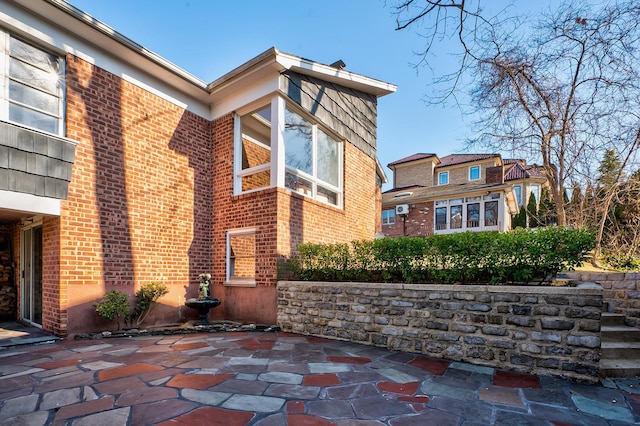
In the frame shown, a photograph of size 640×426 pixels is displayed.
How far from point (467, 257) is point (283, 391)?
9.03ft

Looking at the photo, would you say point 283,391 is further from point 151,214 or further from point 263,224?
point 151,214

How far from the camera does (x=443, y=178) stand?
23.8 metres

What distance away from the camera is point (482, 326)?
12.1 feet

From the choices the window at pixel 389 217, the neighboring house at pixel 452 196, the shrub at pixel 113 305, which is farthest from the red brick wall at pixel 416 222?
the shrub at pixel 113 305

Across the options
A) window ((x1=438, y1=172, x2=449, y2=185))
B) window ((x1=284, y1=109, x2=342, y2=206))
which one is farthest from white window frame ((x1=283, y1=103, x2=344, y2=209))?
window ((x1=438, y1=172, x2=449, y2=185))

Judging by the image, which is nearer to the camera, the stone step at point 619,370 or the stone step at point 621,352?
the stone step at point 619,370

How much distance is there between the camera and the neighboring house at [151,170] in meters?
4.70

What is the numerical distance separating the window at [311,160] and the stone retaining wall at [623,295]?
15.8 feet

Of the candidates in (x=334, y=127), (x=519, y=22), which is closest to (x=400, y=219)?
(x=334, y=127)

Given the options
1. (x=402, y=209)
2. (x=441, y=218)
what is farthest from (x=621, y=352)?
(x=402, y=209)

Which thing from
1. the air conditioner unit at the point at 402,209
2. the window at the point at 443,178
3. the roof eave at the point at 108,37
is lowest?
the air conditioner unit at the point at 402,209

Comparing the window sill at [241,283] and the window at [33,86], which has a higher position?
the window at [33,86]

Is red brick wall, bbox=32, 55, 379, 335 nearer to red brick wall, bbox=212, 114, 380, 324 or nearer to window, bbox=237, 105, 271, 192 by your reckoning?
red brick wall, bbox=212, 114, 380, 324

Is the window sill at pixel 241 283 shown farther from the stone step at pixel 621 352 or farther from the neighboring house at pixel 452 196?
the neighboring house at pixel 452 196
